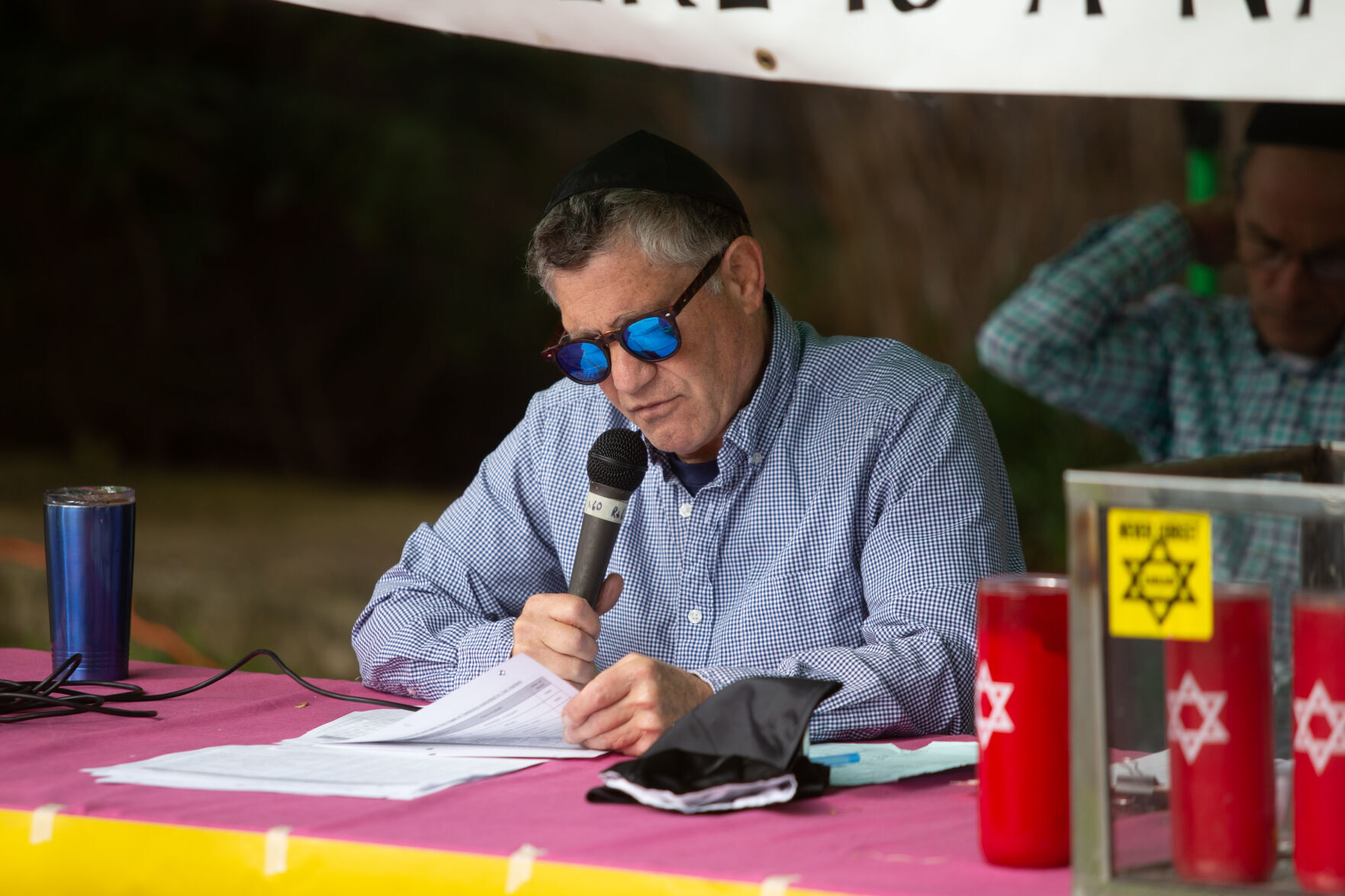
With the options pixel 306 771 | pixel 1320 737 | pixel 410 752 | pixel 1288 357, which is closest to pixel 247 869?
pixel 306 771

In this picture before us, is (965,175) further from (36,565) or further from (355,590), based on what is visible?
(36,565)

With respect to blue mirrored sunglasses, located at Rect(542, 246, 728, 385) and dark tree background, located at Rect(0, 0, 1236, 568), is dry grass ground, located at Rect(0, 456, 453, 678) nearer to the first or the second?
dark tree background, located at Rect(0, 0, 1236, 568)

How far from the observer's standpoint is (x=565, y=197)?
2.09 metres

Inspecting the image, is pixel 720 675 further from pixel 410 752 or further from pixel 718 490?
pixel 718 490

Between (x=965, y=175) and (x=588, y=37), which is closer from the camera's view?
(x=588, y=37)

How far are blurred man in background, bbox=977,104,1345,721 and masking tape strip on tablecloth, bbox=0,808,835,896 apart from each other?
85.1 inches

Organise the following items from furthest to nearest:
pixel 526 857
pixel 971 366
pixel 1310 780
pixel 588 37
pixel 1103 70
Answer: pixel 971 366 → pixel 588 37 → pixel 1103 70 → pixel 526 857 → pixel 1310 780

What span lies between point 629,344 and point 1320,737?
1144mm

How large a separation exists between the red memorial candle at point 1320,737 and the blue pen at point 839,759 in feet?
1.82

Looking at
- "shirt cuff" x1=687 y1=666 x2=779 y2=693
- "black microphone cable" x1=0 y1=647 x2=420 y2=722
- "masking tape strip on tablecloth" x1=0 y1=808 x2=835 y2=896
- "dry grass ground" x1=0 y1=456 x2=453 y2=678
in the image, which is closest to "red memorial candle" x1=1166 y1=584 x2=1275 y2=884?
"masking tape strip on tablecloth" x1=0 y1=808 x2=835 y2=896

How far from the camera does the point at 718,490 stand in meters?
2.17

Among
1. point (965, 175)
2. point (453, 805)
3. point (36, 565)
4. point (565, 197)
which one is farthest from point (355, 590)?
point (453, 805)

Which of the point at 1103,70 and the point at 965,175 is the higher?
the point at 965,175

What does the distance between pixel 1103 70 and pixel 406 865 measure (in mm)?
1124
